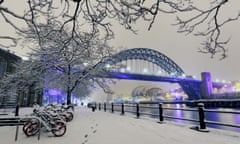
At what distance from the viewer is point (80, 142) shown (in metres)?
4.28

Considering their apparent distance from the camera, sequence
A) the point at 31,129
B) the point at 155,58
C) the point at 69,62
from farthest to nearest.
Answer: the point at 155,58, the point at 69,62, the point at 31,129

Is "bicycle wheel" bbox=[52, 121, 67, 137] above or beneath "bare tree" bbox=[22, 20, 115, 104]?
beneath

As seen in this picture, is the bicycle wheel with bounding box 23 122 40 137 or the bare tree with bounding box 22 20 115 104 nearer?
the bicycle wheel with bounding box 23 122 40 137

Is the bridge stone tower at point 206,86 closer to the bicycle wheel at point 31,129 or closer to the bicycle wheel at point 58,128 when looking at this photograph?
the bicycle wheel at point 58,128

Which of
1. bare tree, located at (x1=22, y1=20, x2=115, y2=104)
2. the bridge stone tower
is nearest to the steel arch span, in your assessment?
the bridge stone tower

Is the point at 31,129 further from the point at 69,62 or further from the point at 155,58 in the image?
the point at 155,58

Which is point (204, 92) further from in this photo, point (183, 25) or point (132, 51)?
point (183, 25)

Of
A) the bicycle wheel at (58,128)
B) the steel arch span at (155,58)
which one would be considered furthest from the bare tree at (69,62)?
the steel arch span at (155,58)

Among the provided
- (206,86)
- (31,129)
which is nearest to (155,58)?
(206,86)

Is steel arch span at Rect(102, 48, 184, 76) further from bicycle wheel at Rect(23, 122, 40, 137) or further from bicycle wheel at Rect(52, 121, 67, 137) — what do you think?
bicycle wheel at Rect(23, 122, 40, 137)

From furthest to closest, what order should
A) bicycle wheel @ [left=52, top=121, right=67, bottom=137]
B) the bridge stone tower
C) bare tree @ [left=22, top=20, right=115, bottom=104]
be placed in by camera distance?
the bridge stone tower, bare tree @ [left=22, top=20, right=115, bottom=104], bicycle wheel @ [left=52, top=121, right=67, bottom=137]

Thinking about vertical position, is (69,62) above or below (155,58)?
below

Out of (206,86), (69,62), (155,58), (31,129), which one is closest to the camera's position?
(31,129)

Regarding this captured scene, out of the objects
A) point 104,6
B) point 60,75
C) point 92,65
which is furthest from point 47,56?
point 104,6
